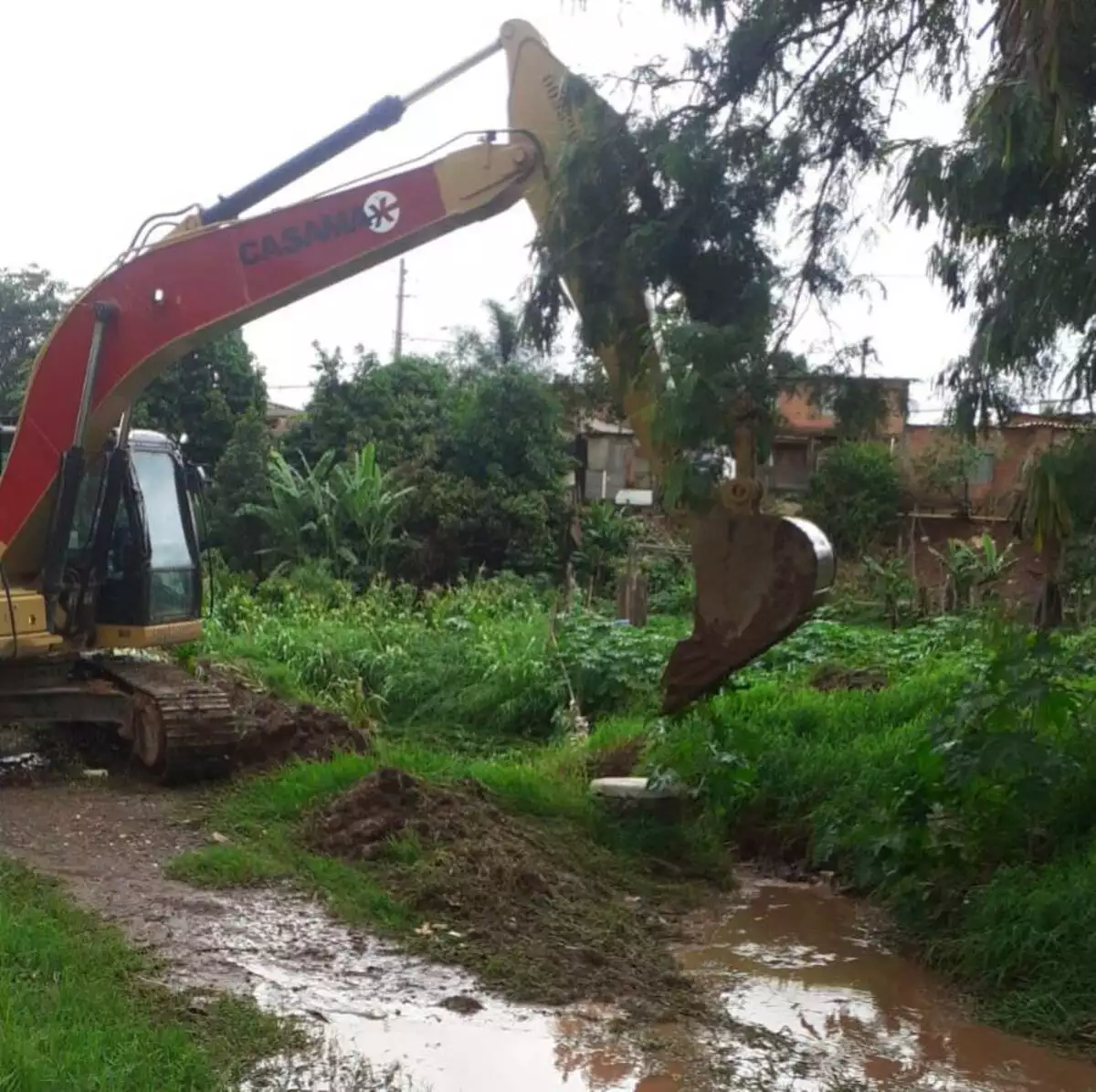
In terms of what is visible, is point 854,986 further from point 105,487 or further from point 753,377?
point 105,487

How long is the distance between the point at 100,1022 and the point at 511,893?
2.38m

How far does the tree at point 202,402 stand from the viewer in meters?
22.0

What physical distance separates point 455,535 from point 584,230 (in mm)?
14296

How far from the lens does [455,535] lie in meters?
19.7

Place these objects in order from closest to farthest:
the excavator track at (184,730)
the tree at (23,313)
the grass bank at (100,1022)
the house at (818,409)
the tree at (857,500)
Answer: the grass bank at (100,1022) < the house at (818,409) < the excavator track at (184,730) < the tree at (857,500) < the tree at (23,313)

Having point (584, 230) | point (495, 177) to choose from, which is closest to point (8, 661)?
point (495, 177)

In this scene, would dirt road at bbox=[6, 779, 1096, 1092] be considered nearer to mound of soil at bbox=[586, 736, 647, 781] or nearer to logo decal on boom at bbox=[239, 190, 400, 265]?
mound of soil at bbox=[586, 736, 647, 781]

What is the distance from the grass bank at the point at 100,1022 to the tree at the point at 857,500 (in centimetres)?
1654

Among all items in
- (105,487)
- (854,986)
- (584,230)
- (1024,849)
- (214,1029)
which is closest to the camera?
(214,1029)

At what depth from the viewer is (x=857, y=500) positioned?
2089cm

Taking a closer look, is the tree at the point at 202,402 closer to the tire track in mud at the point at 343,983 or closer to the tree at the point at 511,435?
the tree at the point at 511,435

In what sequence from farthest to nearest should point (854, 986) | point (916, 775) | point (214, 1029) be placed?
1. point (916, 775)
2. point (854, 986)
3. point (214, 1029)

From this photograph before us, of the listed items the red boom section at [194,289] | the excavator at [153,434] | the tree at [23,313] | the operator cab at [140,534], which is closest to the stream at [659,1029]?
the excavator at [153,434]

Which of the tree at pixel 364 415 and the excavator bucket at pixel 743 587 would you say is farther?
the tree at pixel 364 415
